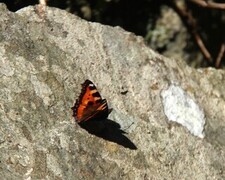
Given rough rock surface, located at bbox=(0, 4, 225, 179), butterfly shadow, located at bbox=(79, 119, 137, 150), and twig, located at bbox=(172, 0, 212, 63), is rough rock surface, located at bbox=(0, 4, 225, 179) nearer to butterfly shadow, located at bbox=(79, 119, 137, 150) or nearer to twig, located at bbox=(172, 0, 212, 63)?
butterfly shadow, located at bbox=(79, 119, 137, 150)

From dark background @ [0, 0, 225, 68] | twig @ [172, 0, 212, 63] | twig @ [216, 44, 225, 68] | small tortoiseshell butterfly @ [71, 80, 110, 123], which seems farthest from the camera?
twig @ [216, 44, 225, 68]

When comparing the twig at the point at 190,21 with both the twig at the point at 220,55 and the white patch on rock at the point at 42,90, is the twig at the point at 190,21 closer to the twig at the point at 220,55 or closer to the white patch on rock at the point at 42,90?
the twig at the point at 220,55

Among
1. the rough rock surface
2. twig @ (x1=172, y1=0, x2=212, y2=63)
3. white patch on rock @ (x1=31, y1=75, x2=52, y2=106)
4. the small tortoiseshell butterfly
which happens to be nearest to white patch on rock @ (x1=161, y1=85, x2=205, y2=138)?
the rough rock surface

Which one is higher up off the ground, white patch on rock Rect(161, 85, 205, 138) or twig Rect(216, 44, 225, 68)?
white patch on rock Rect(161, 85, 205, 138)

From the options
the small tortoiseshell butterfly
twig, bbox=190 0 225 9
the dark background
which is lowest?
the dark background

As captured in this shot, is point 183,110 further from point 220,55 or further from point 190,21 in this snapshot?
point 220,55

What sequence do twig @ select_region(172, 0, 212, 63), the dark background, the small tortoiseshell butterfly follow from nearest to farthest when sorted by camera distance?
the small tortoiseshell butterfly
the dark background
twig @ select_region(172, 0, 212, 63)

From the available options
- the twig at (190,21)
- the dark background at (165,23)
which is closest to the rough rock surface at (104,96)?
the dark background at (165,23)

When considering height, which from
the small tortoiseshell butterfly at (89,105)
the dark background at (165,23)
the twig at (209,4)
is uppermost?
the twig at (209,4)
